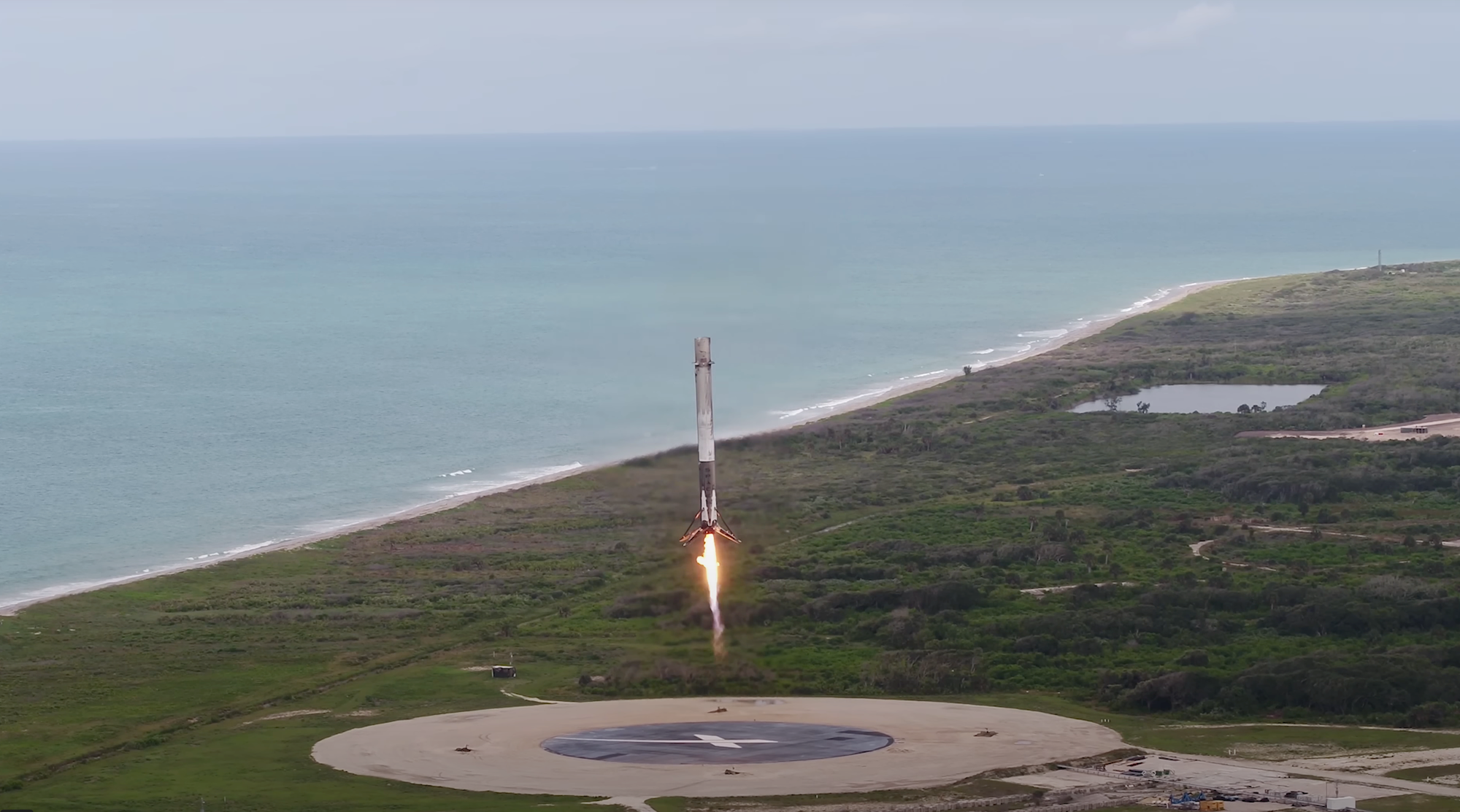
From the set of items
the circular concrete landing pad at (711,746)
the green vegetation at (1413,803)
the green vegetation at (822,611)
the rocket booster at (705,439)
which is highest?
the rocket booster at (705,439)

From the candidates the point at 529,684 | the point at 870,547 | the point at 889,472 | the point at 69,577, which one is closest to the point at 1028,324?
the point at 889,472

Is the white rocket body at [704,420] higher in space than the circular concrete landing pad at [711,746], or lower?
higher

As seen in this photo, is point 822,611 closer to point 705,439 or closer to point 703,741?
point 705,439

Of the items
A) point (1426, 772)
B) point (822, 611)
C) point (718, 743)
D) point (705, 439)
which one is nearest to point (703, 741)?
point (718, 743)

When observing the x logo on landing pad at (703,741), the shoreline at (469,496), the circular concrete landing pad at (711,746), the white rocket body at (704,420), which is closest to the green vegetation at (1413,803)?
the circular concrete landing pad at (711,746)

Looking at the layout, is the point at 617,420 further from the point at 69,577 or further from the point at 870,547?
the point at 69,577

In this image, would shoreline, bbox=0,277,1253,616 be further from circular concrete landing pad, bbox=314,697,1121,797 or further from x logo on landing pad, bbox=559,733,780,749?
x logo on landing pad, bbox=559,733,780,749

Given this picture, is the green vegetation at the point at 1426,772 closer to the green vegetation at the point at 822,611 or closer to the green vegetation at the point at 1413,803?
the green vegetation at the point at 1413,803
